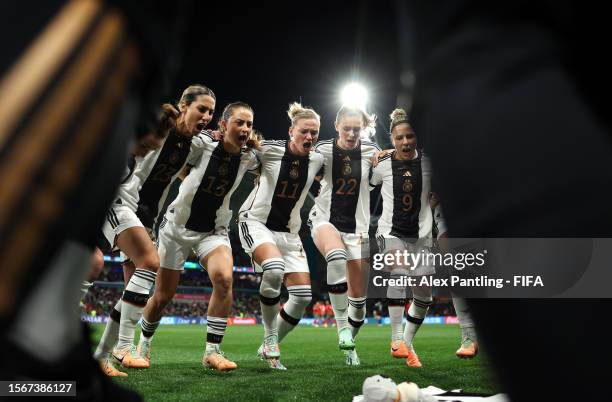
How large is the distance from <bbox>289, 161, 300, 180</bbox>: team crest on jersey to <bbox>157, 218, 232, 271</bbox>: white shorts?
1.31 metres

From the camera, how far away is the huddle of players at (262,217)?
484cm

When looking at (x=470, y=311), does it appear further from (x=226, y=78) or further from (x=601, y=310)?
(x=226, y=78)

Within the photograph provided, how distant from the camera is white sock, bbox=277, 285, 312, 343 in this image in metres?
5.74

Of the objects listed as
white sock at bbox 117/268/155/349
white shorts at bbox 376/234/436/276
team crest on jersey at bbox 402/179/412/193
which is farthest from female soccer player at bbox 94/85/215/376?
team crest on jersey at bbox 402/179/412/193

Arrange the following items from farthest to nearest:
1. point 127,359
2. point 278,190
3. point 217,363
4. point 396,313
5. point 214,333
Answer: point 396,313 → point 278,190 → point 214,333 → point 217,363 → point 127,359

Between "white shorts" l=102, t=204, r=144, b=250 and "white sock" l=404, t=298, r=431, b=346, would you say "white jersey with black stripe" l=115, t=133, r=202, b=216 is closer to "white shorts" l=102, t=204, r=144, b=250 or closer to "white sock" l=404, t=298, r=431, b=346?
"white shorts" l=102, t=204, r=144, b=250

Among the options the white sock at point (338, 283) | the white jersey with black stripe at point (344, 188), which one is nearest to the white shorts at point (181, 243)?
the white sock at point (338, 283)

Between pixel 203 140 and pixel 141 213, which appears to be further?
pixel 203 140

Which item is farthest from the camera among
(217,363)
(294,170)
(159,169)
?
(294,170)

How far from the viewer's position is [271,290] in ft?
18.2

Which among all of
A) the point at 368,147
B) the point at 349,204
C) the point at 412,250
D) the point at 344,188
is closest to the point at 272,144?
the point at 344,188

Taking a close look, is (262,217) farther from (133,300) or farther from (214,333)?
(133,300)

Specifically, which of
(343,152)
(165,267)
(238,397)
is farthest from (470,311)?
(343,152)

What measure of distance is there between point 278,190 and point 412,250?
2233 mm
